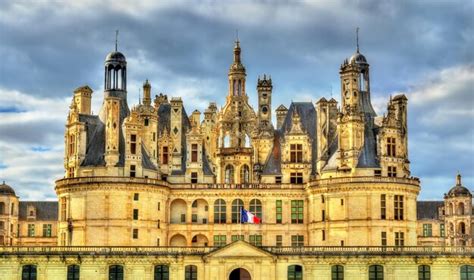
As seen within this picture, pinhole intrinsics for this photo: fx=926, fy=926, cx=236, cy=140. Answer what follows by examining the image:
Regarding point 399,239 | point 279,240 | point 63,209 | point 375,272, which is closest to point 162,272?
point 63,209

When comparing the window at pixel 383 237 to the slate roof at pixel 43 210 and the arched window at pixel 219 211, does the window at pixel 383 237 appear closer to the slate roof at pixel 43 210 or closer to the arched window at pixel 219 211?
the arched window at pixel 219 211

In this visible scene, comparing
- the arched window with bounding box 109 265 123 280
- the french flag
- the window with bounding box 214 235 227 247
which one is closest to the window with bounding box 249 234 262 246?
the window with bounding box 214 235 227 247

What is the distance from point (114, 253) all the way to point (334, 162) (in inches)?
906

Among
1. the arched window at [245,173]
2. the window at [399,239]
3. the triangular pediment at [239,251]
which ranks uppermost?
the arched window at [245,173]

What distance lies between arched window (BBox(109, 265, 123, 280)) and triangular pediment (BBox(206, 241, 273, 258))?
8.07 meters

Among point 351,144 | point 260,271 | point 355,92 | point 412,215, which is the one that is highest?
point 355,92

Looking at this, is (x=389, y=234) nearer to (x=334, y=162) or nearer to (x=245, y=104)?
(x=334, y=162)

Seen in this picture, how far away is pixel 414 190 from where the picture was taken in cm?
8888

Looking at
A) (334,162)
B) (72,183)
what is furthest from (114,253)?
(334,162)

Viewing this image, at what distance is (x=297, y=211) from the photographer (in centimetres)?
9150

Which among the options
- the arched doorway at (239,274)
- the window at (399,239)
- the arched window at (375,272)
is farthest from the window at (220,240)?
the window at (399,239)

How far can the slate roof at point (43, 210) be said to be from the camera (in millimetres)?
121225

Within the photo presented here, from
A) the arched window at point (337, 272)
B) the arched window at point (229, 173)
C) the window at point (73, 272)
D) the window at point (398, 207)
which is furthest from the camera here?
the arched window at point (229, 173)

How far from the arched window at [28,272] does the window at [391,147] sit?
114 ft
